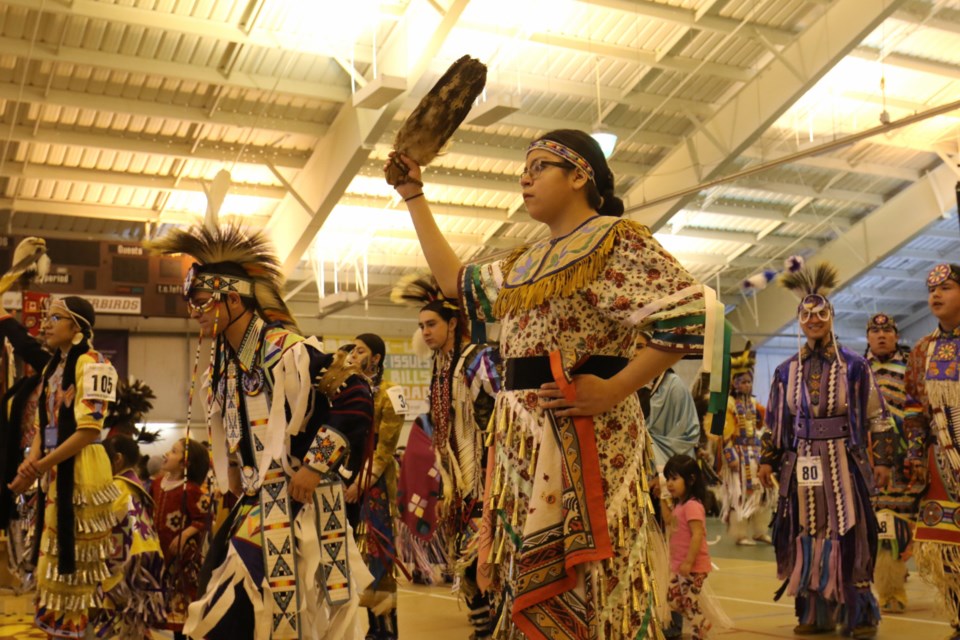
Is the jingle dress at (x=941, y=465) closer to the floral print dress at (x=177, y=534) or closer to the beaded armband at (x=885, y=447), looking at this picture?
the beaded armband at (x=885, y=447)

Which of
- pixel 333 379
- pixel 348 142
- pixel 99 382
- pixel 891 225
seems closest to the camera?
pixel 333 379

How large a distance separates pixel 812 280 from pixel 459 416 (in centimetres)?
189

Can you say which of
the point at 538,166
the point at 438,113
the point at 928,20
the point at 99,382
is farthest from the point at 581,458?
the point at 928,20

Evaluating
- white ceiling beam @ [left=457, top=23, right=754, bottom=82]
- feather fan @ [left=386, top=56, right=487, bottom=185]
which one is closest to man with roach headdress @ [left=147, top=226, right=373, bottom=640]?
feather fan @ [left=386, top=56, right=487, bottom=185]

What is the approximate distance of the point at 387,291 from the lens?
17234 millimetres

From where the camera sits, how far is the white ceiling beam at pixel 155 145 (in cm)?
1170

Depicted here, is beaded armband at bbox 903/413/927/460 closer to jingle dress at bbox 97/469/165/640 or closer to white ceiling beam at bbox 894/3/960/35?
jingle dress at bbox 97/469/165/640

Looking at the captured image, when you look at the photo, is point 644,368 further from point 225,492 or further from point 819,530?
point 819,530

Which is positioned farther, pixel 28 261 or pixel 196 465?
pixel 28 261

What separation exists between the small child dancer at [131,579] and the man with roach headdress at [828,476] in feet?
9.36

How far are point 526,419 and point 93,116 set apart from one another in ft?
35.9

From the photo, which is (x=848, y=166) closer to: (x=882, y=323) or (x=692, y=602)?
(x=882, y=323)

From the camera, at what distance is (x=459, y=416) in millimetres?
4703

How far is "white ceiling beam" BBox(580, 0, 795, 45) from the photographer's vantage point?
1039cm
